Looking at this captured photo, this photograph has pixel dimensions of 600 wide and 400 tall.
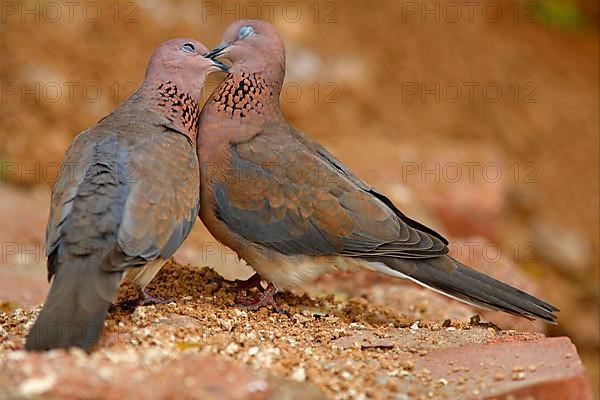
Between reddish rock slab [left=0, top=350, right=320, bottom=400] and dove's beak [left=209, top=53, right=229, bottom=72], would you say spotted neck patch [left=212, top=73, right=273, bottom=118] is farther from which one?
reddish rock slab [left=0, top=350, right=320, bottom=400]

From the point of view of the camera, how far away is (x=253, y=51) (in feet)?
19.3

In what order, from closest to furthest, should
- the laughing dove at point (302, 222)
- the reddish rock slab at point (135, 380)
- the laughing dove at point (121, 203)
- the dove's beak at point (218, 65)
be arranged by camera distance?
the reddish rock slab at point (135, 380), the laughing dove at point (121, 203), the laughing dove at point (302, 222), the dove's beak at point (218, 65)

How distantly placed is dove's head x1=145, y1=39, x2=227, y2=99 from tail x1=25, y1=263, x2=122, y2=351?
159 cm

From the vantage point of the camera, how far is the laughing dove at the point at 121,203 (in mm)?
4289

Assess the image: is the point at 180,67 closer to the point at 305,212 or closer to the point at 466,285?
the point at 305,212

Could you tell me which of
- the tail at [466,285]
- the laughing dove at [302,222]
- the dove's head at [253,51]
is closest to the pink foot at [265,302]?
the laughing dove at [302,222]

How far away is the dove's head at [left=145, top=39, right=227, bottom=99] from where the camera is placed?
5711 mm

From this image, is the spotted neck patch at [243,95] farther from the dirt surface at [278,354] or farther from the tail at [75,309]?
the tail at [75,309]

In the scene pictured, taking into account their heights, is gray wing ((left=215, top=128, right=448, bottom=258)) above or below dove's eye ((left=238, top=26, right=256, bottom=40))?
below

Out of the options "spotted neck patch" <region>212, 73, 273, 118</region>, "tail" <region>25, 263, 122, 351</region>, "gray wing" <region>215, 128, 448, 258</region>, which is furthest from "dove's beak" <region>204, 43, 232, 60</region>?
"tail" <region>25, 263, 122, 351</region>

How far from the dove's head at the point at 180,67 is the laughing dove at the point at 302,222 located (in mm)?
210

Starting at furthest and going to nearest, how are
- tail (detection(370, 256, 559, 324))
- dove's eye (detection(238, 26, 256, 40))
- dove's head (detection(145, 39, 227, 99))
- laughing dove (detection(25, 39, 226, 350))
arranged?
dove's eye (detection(238, 26, 256, 40))
dove's head (detection(145, 39, 227, 99))
tail (detection(370, 256, 559, 324))
laughing dove (detection(25, 39, 226, 350))

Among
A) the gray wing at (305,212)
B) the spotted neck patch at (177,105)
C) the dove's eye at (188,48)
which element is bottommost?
the gray wing at (305,212)

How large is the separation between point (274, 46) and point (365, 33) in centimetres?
671
